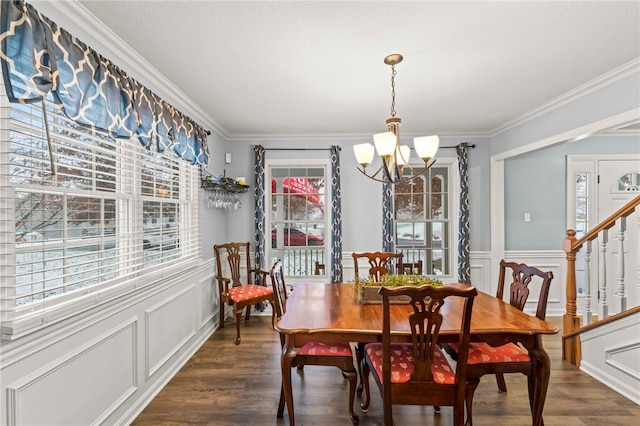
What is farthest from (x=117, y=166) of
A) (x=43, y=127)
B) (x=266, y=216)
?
(x=266, y=216)

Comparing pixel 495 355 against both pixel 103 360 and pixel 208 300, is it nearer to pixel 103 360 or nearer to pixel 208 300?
pixel 103 360

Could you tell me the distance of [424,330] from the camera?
1634 millimetres

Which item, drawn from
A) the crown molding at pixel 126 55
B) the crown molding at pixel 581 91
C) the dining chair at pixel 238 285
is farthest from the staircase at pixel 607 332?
the crown molding at pixel 126 55

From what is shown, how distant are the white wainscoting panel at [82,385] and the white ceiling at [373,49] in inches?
74.6

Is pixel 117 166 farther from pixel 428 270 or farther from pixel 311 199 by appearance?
pixel 428 270

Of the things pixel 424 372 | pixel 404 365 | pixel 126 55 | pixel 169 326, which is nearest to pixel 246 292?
pixel 169 326

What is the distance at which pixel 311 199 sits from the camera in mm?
4328

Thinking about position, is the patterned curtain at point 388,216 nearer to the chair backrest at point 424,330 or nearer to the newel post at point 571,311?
the newel post at point 571,311

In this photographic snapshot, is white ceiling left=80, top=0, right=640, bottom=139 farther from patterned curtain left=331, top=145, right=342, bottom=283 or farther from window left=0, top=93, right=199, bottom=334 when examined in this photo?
patterned curtain left=331, top=145, right=342, bottom=283

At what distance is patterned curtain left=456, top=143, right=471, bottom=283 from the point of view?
13.3 feet

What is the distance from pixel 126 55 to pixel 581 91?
3755 millimetres

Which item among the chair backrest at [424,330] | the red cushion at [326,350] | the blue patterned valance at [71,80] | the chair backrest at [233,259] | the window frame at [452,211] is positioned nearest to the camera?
the blue patterned valance at [71,80]

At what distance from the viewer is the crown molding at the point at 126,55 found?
1.60 meters

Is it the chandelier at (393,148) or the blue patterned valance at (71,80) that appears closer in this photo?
the blue patterned valance at (71,80)
